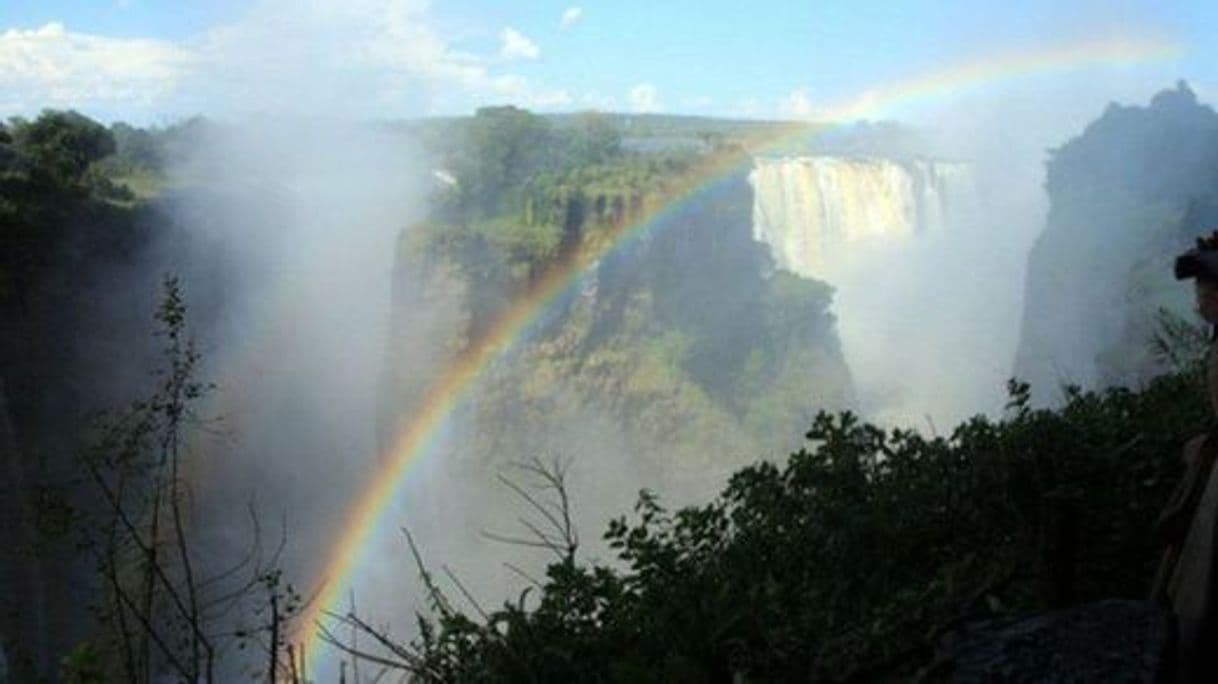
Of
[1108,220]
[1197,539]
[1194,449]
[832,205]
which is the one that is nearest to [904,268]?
[832,205]

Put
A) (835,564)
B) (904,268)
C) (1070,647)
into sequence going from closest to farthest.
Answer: (1070,647) < (835,564) < (904,268)

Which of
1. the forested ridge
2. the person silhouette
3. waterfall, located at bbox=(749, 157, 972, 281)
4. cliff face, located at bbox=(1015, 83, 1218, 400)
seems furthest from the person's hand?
waterfall, located at bbox=(749, 157, 972, 281)

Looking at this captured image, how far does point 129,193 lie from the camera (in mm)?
37531

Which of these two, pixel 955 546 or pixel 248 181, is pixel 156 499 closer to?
pixel 955 546

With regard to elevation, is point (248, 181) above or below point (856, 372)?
above

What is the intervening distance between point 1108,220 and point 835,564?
34.2 m

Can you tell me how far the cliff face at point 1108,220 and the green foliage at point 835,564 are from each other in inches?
980

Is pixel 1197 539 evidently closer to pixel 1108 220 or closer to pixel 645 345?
pixel 1108 220

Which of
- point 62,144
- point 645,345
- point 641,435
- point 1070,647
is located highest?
point 62,144

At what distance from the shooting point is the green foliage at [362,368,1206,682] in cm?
335

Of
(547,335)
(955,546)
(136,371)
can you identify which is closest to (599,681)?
(955,546)

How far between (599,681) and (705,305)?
46652mm

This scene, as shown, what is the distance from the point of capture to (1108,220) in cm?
3500

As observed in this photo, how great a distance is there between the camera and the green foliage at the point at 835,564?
3.35 meters
